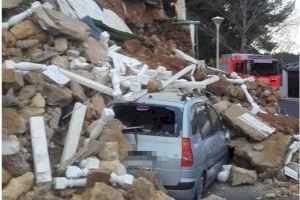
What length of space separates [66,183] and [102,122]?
3.55ft

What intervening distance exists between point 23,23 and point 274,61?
2157 centimetres

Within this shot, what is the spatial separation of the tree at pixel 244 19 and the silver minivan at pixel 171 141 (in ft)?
103

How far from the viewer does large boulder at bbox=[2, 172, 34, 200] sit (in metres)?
6.14

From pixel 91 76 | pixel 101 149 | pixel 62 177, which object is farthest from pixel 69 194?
pixel 91 76

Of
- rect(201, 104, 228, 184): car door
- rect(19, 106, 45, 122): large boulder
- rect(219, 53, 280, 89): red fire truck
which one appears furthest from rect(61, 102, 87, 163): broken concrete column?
rect(219, 53, 280, 89): red fire truck

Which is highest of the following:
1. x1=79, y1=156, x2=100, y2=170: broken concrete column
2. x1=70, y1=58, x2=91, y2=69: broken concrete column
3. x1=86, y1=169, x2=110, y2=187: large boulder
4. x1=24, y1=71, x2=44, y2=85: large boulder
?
x1=70, y1=58, x2=91, y2=69: broken concrete column

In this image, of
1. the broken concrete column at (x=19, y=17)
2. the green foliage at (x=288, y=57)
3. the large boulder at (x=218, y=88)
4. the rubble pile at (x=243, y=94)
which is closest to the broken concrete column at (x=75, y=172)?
the broken concrete column at (x=19, y=17)

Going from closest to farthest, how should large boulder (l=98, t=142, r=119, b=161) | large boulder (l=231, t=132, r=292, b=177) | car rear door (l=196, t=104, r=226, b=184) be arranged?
large boulder (l=98, t=142, r=119, b=161), car rear door (l=196, t=104, r=226, b=184), large boulder (l=231, t=132, r=292, b=177)

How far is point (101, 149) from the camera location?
7.16 meters

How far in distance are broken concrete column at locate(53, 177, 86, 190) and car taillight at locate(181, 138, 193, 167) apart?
4.42 feet

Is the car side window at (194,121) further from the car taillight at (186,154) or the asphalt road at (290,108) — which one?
the asphalt road at (290,108)

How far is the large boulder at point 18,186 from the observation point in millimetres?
6141

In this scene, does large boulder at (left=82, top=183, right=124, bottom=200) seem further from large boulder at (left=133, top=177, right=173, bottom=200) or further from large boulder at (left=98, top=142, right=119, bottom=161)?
large boulder at (left=98, top=142, right=119, bottom=161)

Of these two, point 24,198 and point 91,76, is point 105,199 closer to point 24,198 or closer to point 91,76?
point 24,198
